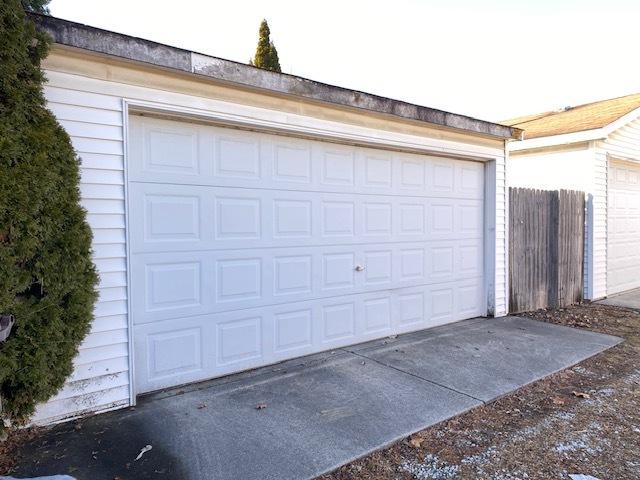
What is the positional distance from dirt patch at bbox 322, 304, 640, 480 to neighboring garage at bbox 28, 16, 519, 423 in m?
1.84

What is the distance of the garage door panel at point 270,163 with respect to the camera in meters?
3.55

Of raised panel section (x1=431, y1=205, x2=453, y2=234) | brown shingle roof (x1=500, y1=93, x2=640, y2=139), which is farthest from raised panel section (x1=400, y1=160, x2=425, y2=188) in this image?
brown shingle roof (x1=500, y1=93, x2=640, y2=139)

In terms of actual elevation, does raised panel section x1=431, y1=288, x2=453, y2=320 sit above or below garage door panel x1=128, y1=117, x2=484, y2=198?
below

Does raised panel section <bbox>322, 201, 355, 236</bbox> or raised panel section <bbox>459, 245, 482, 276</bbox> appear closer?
raised panel section <bbox>322, 201, 355, 236</bbox>

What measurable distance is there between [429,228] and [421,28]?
4688 millimetres

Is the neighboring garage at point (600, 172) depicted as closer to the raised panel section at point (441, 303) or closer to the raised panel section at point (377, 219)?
the raised panel section at point (441, 303)

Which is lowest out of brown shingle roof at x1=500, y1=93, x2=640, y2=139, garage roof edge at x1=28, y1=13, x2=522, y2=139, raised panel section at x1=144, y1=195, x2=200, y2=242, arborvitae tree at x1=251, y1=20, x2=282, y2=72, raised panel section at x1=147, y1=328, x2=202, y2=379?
raised panel section at x1=147, y1=328, x2=202, y2=379

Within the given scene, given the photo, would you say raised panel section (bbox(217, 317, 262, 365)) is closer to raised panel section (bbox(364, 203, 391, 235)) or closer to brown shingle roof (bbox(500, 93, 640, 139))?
raised panel section (bbox(364, 203, 391, 235))

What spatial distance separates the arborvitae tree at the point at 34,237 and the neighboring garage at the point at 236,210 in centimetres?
29

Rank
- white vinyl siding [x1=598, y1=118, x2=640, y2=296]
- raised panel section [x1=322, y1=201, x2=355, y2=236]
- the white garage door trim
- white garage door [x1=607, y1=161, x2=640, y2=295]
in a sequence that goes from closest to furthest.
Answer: the white garage door trim, raised panel section [x1=322, y1=201, x2=355, y2=236], white vinyl siding [x1=598, y1=118, x2=640, y2=296], white garage door [x1=607, y1=161, x2=640, y2=295]

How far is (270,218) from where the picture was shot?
13.7ft

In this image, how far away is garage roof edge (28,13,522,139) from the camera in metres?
2.91

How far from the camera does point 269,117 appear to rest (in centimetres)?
403

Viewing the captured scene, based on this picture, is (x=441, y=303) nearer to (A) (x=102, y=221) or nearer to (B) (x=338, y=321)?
(B) (x=338, y=321)
